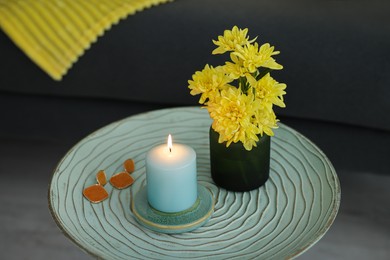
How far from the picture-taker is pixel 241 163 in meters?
0.97

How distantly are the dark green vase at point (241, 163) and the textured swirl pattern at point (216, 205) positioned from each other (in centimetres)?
2

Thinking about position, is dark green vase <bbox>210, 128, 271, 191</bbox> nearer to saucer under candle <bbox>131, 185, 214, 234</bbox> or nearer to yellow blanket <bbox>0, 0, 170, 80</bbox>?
saucer under candle <bbox>131, 185, 214, 234</bbox>

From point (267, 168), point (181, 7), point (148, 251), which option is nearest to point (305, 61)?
point (181, 7)

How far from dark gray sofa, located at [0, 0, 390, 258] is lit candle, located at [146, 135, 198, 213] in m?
0.54

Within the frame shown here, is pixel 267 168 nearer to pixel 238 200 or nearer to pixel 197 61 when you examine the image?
pixel 238 200

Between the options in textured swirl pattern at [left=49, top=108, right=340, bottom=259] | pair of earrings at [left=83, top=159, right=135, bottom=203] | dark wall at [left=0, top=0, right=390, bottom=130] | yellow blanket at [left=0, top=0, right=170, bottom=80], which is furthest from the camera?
yellow blanket at [left=0, top=0, right=170, bottom=80]

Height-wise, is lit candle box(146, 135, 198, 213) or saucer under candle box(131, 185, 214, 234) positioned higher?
lit candle box(146, 135, 198, 213)

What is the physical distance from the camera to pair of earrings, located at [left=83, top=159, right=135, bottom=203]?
0.96m

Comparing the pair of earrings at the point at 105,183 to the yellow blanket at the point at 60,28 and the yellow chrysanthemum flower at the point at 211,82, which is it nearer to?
the yellow chrysanthemum flower at the point at 211,82

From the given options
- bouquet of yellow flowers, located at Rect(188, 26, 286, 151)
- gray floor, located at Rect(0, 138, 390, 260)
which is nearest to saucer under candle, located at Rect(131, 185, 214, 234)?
bouquet of yellow flowers, located at Rect(188, 26, 286, 151)

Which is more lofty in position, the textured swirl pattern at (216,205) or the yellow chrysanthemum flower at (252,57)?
the yellow chrysanthemum flower at (252,57)

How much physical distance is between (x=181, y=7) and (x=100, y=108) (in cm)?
36

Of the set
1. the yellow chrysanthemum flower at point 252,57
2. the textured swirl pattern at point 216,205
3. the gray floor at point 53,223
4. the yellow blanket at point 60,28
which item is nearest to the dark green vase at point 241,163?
the textured swirl pattern at point 216,205

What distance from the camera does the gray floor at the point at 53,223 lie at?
1366 mm
